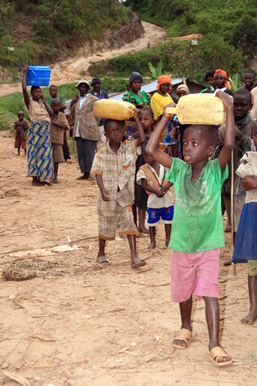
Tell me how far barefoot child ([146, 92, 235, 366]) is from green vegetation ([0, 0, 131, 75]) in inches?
1400

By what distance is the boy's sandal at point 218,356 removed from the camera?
2.95 meters

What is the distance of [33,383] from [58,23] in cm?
4433

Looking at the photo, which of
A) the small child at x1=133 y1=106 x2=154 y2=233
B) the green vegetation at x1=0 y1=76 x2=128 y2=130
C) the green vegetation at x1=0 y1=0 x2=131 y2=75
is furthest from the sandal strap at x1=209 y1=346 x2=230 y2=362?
the green vegetation at x1=0 y1=0 x2=131 y2=75

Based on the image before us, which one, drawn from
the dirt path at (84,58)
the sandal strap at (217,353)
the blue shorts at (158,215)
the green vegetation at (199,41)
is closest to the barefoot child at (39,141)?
the blue shorts at (158,215)

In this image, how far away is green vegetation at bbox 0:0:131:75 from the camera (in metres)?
39.4

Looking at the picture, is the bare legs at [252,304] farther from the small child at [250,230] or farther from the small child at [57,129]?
the small child at [57,129]

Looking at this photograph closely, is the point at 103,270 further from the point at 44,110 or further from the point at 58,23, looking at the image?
the point at 58,23

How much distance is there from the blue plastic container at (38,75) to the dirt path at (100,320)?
323 cm

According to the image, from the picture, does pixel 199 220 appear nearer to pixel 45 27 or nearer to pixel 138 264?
pixel 138 264

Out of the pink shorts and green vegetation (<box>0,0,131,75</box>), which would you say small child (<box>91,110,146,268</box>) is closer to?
the pink shorts

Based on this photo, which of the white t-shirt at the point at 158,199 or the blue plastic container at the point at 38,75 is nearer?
the white t-shirt at the point at 158,199

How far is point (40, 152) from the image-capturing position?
370 inches

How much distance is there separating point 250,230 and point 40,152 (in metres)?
6.38

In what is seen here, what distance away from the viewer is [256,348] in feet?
10.6
